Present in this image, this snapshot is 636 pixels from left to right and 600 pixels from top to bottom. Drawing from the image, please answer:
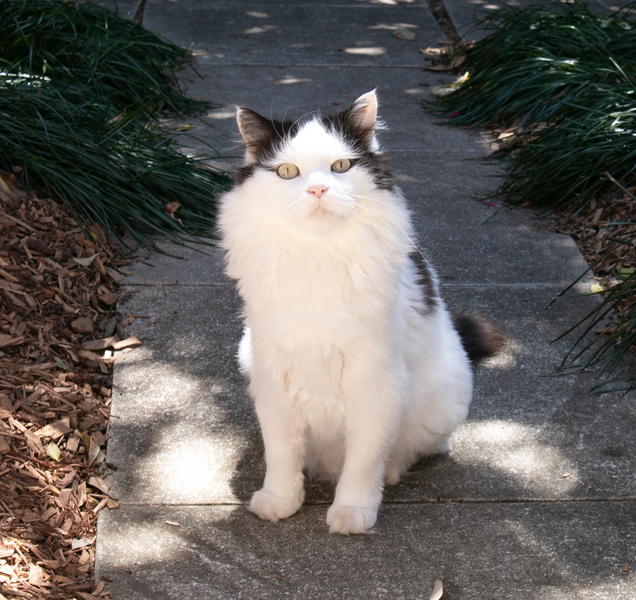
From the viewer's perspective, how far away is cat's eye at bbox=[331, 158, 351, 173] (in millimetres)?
2527

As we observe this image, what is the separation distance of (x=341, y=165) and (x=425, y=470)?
151 centimetres

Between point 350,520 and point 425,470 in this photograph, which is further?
point 425,470

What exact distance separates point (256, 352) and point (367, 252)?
62 centimetres

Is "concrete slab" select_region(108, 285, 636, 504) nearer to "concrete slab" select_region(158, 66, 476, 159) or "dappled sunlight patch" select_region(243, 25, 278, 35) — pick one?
"concrete slab" select_region(158, 66, 476, 159)

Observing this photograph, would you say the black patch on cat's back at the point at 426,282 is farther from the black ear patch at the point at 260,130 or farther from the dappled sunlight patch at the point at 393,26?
the dappled sunlight patch at the point at 393,26

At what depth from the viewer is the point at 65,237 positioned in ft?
14.4

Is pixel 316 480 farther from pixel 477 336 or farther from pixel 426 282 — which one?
pixel 477 336

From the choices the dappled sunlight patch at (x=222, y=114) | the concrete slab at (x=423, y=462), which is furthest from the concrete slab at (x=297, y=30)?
the concrete slab at (x=423, y=462)

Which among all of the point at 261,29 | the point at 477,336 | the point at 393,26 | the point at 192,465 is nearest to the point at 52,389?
the point at 192,465

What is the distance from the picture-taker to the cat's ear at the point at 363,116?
2.65 meters

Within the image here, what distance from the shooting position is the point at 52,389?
11.1 feet

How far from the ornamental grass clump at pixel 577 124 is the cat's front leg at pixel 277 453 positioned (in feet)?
5.59

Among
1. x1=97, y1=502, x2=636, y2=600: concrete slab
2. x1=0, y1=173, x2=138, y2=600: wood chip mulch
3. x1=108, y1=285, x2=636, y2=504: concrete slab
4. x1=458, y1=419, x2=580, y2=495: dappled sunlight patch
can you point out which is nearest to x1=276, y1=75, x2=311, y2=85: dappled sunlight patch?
x1=0, y1=173, x2=138, y2=600: wood chip mulch

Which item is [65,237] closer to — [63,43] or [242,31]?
[63,43]
